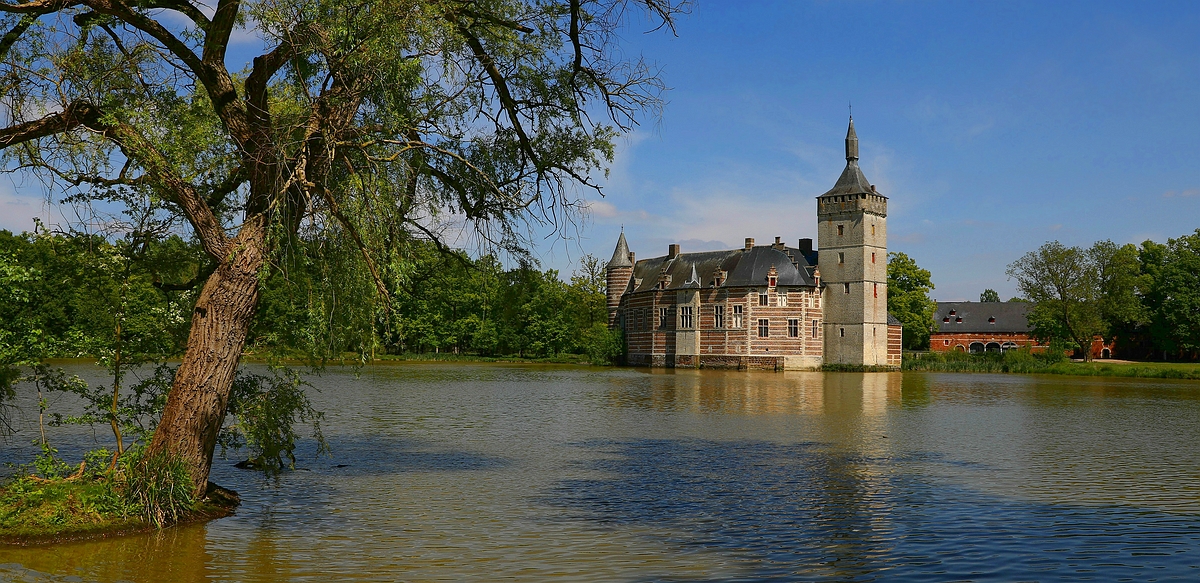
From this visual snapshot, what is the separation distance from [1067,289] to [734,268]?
2320cm

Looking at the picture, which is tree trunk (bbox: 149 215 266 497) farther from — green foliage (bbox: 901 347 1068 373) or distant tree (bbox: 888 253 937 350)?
distant tree (bbox: 888 253 937 350)

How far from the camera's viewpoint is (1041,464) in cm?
1406

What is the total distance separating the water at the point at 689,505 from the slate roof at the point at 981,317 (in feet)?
215

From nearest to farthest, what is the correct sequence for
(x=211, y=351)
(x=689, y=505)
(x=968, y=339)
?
(x=211, y=351), (x=689, y=505), (x=968, y=339)

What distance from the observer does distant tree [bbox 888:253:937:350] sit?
6638 cm

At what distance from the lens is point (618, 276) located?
6444cm

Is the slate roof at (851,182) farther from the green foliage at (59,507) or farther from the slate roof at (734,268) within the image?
the green foliage at (59,507)

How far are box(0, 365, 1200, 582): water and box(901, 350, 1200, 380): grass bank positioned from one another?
33001 mm

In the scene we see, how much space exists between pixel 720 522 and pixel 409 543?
3.14 m

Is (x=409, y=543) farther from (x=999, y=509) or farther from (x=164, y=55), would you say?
(x=999, y=509)

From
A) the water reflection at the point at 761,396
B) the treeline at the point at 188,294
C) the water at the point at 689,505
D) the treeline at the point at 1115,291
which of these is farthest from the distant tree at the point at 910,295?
the treeline at the point at 188,294

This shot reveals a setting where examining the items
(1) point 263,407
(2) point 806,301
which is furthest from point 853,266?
(1) point 263,407

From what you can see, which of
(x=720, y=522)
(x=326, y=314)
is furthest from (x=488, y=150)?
(x=720, y=522)

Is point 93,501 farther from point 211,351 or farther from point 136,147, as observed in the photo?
point 136,147
